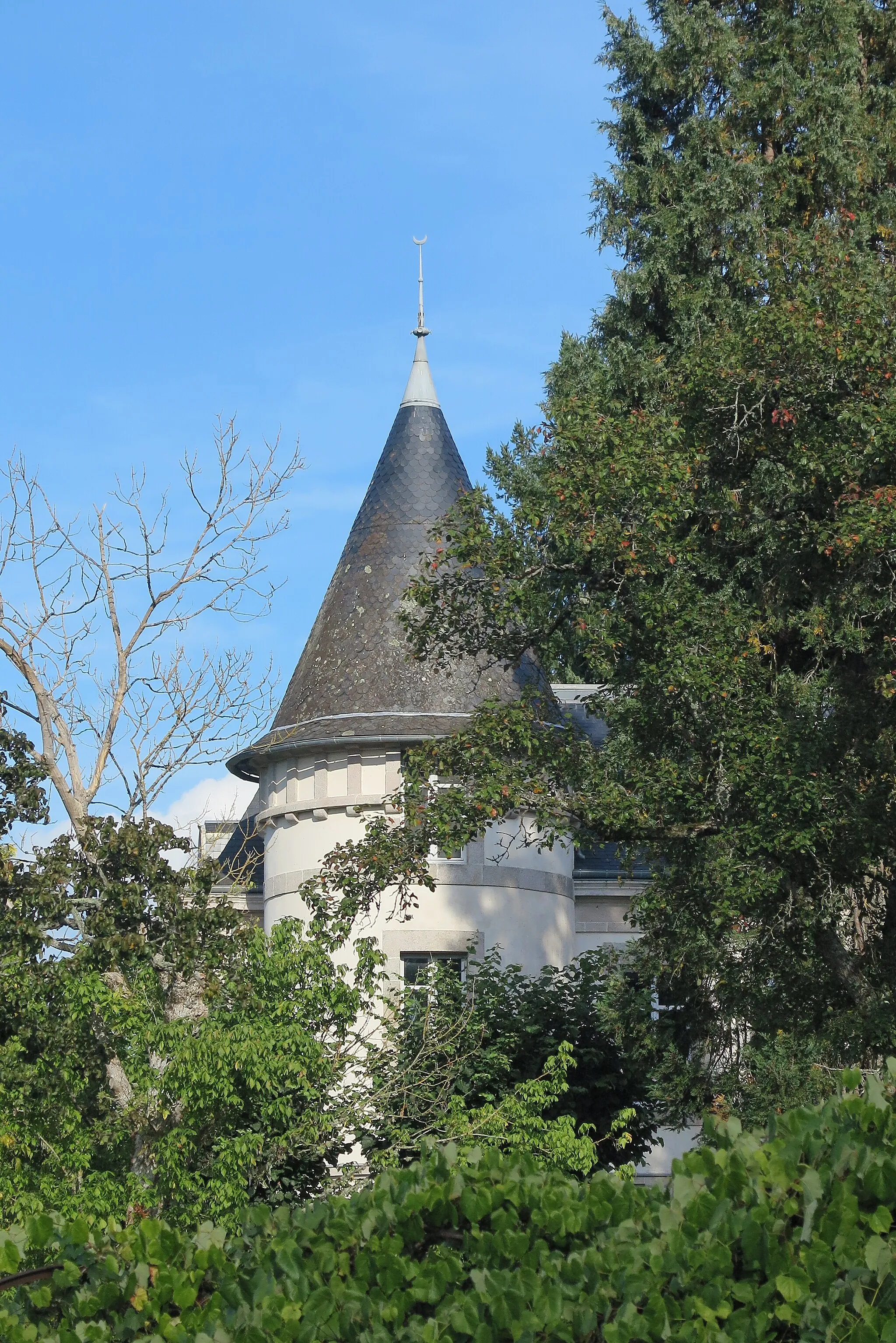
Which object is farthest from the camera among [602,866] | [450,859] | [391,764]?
[602,866]

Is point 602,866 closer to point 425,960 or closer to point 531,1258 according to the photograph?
point 425,960

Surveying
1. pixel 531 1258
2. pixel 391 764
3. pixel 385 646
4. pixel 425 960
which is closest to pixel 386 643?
pixel 385 646

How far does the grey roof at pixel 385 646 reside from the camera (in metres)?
21.3

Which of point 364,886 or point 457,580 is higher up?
point 457,580

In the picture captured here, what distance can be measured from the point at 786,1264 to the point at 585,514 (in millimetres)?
8263

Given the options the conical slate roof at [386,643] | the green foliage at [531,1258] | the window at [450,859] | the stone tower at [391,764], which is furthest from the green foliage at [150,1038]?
the conical slate roof at [386,643]

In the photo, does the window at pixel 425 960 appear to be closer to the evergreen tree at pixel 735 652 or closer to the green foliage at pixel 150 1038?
the evergreen tree at pixel 735 652

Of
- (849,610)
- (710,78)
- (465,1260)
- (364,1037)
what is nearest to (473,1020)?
(364,1037)

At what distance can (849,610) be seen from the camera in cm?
1259

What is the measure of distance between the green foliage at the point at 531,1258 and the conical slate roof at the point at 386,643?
1490 centimetres

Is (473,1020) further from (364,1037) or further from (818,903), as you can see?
(818,903)

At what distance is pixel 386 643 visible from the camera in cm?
2195

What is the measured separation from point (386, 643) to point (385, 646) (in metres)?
0.04

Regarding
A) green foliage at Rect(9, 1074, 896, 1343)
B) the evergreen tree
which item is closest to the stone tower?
the evergreen tree
